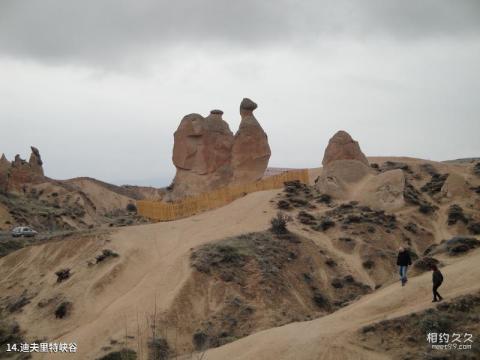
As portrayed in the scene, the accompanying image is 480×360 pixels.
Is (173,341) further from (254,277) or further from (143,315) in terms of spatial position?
(254,277)

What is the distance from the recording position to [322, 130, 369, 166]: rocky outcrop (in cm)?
4247

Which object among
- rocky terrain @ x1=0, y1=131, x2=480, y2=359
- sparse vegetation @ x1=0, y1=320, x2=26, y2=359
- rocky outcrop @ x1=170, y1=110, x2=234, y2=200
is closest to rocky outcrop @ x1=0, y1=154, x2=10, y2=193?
rocky outcrop @ x1=170, y1=110, x2=234, y2=200

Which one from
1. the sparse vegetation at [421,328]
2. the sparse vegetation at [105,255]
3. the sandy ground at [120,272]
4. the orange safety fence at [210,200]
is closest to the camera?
the sparse vegetation at [421,328]

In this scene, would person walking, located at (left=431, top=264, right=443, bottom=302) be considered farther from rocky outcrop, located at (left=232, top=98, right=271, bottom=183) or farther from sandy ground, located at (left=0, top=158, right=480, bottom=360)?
rocky outcrop, located at (left=232, top=98, right=271, bottom=183)

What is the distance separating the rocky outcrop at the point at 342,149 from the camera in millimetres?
42469

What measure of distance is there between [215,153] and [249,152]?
10.1 ft

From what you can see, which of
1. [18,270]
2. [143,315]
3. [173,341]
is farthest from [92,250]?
[173,341]

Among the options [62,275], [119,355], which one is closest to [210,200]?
[62,275]

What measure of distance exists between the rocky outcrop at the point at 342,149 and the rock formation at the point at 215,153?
5.35m

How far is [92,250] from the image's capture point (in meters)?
32.2

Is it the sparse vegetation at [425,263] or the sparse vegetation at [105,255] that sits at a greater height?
the sparse vegetation at [425,263]

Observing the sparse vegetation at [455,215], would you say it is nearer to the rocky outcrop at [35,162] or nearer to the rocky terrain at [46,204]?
the rocky terrain at [46,204]

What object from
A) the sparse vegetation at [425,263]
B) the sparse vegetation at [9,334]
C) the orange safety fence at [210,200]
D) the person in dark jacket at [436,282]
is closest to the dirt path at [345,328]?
the person in dark jacket at [436,282]

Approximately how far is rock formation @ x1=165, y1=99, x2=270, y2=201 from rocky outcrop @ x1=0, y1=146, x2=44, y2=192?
76.8 feet
